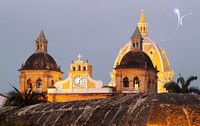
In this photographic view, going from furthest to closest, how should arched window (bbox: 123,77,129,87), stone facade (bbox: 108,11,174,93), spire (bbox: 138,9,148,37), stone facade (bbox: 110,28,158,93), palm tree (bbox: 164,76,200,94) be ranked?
spire (bbox: 138,9,148,37), stone facade (bbox: 108,11,174,93), arched window (bbox: 123,77,129,87), stone facade (bbox: 110,28,158,93), palm tree (bbox: 164,76,200,94)

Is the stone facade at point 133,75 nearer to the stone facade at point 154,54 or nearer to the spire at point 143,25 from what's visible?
the stone facade at point 154,54


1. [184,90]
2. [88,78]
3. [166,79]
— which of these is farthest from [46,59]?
[184,90]

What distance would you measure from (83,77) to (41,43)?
739cm

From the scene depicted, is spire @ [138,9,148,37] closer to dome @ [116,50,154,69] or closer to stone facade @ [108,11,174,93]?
stone facade @ [108,11,174,93]

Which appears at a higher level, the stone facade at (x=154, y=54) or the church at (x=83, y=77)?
the stone facade at (x=154, y=54)

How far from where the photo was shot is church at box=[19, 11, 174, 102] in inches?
3472


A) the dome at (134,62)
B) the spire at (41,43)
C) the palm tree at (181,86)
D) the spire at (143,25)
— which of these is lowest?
the palm tree at (181,86)

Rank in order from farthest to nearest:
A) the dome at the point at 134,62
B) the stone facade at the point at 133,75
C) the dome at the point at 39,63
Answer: the dome at the point at 39,63 → the dome at the point at 134,62 → the stone facade at the point at 133,75

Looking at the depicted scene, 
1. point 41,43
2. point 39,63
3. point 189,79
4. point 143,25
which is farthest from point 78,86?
point 143,25

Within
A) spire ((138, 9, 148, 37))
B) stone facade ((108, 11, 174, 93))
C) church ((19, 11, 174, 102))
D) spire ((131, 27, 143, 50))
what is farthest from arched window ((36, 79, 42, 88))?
spire ((138, 9, 148, 37))

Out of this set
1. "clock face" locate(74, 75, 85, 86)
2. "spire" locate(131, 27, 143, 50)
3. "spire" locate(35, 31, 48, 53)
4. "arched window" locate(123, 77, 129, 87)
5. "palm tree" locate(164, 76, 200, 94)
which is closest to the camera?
"palm tree" locate(164, 76, 200, 94)

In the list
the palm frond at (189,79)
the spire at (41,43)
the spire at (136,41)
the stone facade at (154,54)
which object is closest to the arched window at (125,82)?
the spire at (136,41)

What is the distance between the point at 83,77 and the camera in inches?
3573

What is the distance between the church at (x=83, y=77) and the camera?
8819 centimetres
